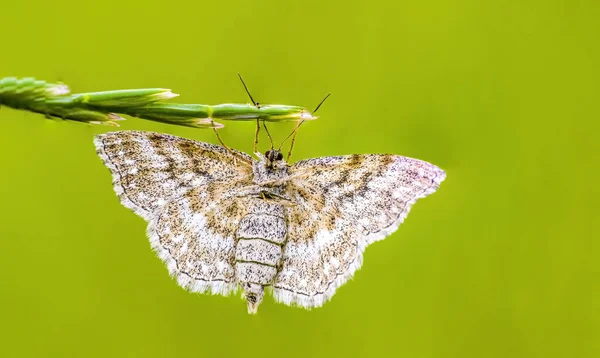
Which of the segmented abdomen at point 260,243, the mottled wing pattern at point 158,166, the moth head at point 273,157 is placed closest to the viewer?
the mottled wing pattern at point 158,166

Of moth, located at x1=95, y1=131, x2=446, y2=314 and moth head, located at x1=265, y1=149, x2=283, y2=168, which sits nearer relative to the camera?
moth, located at x1=95, y1=131, x2=446, y2=314

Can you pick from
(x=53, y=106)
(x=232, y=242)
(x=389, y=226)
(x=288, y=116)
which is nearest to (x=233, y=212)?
(x=232, y=242)

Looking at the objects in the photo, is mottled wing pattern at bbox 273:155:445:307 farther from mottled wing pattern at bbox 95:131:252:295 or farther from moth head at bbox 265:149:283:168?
mottled wing pattern at bbox 95:131:252:295

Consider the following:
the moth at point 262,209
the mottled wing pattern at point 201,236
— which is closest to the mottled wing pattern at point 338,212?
the moth at point 262,209

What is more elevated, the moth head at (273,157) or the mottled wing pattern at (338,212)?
the moth head at (273,157)

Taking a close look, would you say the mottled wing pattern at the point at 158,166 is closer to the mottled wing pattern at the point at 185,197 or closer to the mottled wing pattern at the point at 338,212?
the mottled wing pattern at the point at 185,197

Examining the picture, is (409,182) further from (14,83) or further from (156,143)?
(14,83)

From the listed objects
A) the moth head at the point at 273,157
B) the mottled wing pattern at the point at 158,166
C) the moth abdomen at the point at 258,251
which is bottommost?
the moth abdomen at the point at 258,251

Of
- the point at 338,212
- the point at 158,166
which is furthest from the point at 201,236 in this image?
the point at 338,212

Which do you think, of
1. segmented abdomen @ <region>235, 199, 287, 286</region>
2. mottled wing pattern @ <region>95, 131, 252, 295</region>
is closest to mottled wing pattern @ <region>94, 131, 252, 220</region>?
mottled wing pattern @ <region>95, 131, 252, 295</region>

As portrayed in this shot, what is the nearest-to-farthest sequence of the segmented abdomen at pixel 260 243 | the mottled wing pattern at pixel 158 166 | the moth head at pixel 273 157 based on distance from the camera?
the mottled wing pattern at pixel 158 166
the segmented abdomen at pixel 260 243
the moth head at pixel 273 157
